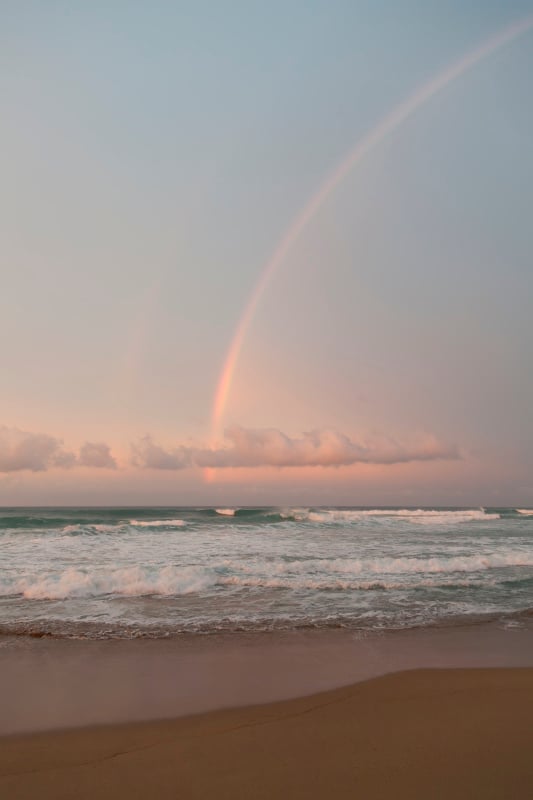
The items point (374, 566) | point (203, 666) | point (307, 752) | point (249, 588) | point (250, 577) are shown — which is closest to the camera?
point (307, 752)

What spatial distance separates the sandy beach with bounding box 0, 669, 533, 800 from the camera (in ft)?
12.8

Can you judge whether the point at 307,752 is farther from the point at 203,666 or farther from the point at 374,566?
the point at 374,566

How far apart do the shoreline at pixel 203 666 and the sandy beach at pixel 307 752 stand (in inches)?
18.5

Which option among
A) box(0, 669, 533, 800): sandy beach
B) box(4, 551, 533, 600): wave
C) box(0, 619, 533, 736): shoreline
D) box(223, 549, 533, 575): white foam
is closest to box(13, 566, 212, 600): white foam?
box(4, 551, 533, 600): wave

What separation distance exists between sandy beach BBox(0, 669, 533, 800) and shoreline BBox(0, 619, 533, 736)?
469 millimetres

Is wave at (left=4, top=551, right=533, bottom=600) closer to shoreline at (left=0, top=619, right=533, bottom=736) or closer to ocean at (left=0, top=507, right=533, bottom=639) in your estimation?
ocean at (left=0, top=507, right=533, bottom=639)

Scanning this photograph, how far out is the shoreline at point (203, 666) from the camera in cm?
591

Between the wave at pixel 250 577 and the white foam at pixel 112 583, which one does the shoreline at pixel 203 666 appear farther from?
the wave at pixel 250 577

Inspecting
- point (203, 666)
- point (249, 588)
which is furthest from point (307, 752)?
point (249, 588)

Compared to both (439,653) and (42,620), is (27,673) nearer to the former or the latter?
(42,620)

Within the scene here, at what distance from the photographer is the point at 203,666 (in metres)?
7.35

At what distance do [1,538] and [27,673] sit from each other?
2277 centimetres

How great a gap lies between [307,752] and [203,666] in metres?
3.21

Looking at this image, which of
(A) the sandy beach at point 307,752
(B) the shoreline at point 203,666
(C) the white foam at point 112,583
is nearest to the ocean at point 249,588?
(C) the white foam at point 112,583
